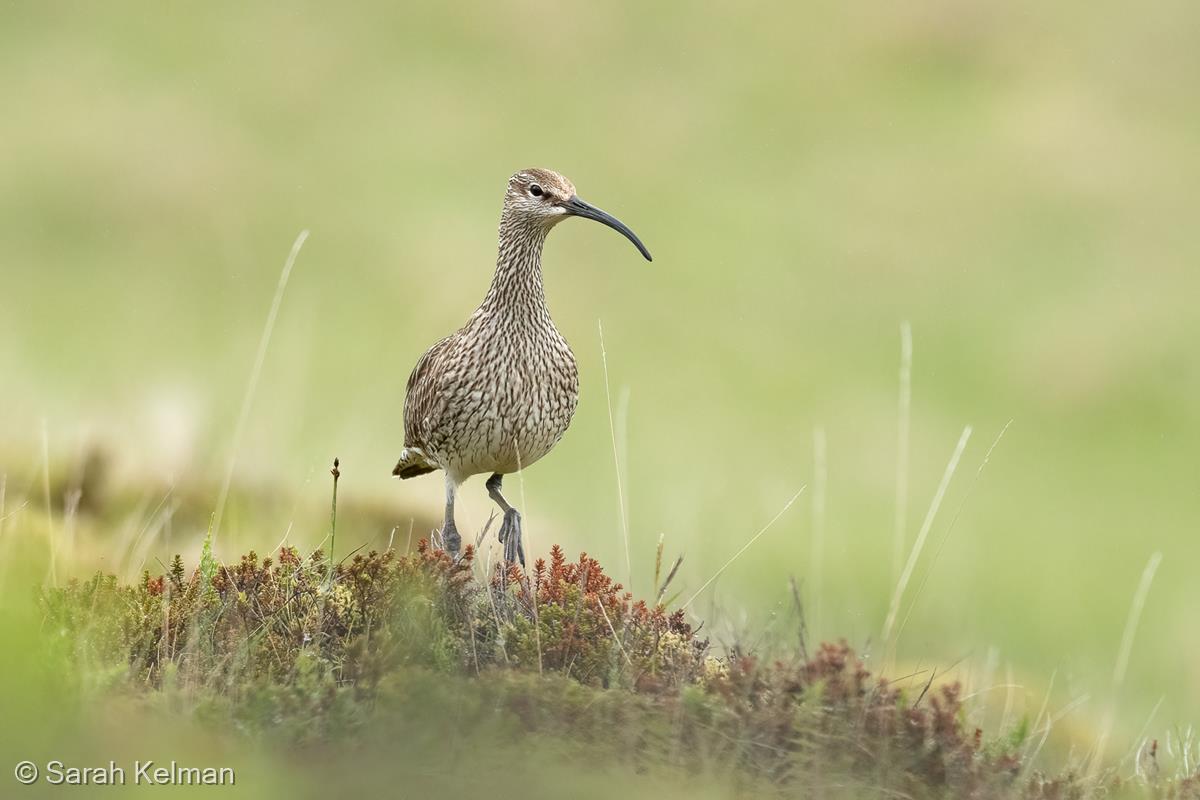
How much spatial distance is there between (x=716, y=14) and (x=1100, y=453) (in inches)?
614

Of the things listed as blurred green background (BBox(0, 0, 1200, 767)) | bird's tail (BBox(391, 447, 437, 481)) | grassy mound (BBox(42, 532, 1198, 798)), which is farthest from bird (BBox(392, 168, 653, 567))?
blurred green background (BBox(0, 0, 1200, 767))

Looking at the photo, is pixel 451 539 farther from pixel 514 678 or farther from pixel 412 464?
pixel 514 678

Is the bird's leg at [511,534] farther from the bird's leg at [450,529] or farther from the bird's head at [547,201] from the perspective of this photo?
the bird's head at [547,201]

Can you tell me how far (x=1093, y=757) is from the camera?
5.41 m

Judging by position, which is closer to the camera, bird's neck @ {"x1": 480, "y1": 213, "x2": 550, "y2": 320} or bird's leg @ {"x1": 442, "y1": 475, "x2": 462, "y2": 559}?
bird's neck @ {"x1": 480, "y1": 213, "x2": 550, "y2": 320}

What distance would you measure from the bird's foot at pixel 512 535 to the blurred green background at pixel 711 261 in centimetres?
215

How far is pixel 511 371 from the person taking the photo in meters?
6.95

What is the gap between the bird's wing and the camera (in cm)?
716

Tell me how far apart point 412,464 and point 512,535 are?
97 cm

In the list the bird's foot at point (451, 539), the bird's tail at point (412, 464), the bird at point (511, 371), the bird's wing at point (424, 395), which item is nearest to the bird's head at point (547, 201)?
the bird at point (511, 371)

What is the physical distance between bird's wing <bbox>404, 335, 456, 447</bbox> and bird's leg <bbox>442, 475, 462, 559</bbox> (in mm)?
244

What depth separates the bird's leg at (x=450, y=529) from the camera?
730 centimetres

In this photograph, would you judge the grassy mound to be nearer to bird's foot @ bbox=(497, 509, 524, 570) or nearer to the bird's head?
bird's foot @ bbox=(497, 509, 524, 570)

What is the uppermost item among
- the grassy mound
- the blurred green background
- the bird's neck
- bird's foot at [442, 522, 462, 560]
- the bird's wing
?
the blurred green background
